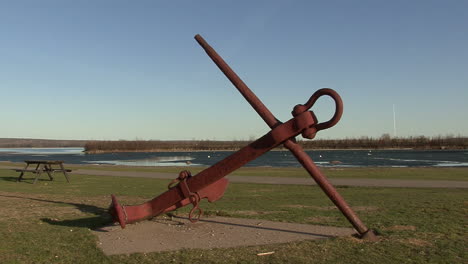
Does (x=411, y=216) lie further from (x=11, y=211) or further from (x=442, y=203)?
(x=11, y=211)

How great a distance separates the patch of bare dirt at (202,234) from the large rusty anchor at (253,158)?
15.4 inches

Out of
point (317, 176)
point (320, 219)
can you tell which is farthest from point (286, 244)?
point (320, 219)

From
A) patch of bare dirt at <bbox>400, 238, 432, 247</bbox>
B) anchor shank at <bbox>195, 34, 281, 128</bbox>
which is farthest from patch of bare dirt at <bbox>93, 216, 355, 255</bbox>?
anchor shank at <bbox>195, 34, 281, 128</bbox>

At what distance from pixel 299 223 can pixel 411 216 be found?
2.31 m

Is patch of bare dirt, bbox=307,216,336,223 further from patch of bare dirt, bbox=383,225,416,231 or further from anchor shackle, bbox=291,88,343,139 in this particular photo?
anchor shackle, bbox=291,88,343,139

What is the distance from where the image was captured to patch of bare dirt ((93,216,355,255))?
19.1 feet

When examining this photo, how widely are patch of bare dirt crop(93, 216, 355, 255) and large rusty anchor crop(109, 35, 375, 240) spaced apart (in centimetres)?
39

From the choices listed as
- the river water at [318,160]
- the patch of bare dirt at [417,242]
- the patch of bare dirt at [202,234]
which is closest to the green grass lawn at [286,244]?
the patch of bare dirt at [417,242]

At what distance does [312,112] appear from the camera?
199 inches

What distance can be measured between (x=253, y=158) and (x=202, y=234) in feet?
6.21

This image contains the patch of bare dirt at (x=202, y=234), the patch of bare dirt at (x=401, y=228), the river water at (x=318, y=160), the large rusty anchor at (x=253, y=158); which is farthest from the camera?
the river water at (x=318, y=160)

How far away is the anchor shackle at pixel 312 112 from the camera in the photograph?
4859mm

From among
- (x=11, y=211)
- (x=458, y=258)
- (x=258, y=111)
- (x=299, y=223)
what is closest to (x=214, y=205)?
(x=299, y=223)

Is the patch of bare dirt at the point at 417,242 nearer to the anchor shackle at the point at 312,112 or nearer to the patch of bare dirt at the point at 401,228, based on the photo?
the patch of bare dirt at the point at 401,228
